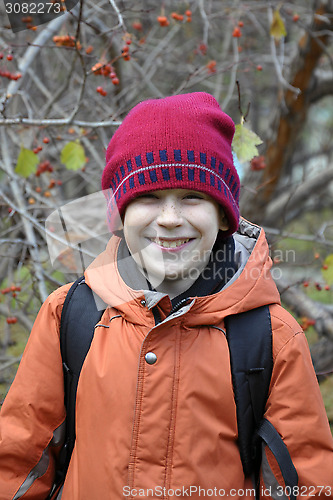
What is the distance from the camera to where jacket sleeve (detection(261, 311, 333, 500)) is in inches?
57.4

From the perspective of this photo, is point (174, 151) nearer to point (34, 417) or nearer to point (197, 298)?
point (197, 298)

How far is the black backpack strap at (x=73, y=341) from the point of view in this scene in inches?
62.6

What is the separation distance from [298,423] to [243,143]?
1.19m

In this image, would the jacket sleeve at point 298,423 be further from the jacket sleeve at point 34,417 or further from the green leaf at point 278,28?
the green leaf at point 278,28

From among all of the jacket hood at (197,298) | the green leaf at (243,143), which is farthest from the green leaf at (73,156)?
the jacket hood at (197,298)

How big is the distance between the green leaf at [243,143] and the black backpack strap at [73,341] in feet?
3.06

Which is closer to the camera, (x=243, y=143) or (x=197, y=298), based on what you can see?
(x=197, y=298)

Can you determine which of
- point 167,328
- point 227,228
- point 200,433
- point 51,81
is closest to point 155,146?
point 227,228

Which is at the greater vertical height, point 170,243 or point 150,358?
point 170,243

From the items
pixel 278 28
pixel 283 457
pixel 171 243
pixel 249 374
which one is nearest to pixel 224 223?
pixel 171 243

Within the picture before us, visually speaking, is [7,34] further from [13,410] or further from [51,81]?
[13,410]

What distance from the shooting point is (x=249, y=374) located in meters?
1.51

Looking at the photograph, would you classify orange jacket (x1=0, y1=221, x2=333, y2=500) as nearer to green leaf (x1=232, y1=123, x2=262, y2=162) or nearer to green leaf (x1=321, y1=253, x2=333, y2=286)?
green leaf (x1=232, y1=123, x2=262, y2=162)

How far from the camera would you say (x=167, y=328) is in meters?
1.53
